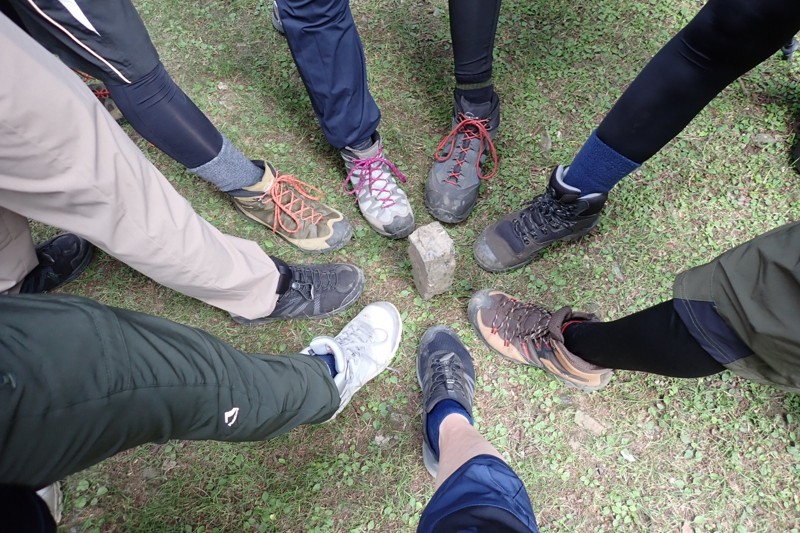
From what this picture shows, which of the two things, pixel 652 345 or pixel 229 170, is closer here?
pixel 652 345

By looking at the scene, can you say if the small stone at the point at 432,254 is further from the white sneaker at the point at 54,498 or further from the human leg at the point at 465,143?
the white sneaker at the point at 54,498

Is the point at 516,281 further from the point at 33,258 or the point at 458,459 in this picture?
the point at 33,258

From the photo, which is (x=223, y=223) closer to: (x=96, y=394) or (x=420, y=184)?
(x=420, y=184)

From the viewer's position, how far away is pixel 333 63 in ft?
6.03

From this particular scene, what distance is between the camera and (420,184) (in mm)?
2369

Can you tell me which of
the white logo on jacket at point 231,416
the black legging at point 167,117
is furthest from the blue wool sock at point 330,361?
the black legging at point 167,117

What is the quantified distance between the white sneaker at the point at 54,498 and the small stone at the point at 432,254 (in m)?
1.54

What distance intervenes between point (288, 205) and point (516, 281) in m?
1.08

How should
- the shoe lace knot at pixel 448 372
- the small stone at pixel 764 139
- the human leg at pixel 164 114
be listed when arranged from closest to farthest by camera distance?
the human leg at pixel 164 114
the shoe lace knot at pixel 448 372
the small stone at pixel 764 139

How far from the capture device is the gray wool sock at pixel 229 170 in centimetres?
187

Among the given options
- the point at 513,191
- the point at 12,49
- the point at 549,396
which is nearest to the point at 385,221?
the point at 513,191

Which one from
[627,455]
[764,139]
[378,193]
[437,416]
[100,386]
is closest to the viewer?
[100,386]

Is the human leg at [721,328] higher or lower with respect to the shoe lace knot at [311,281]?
higher

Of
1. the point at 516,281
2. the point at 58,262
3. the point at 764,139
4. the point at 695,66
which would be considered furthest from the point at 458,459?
the point at 764,139
